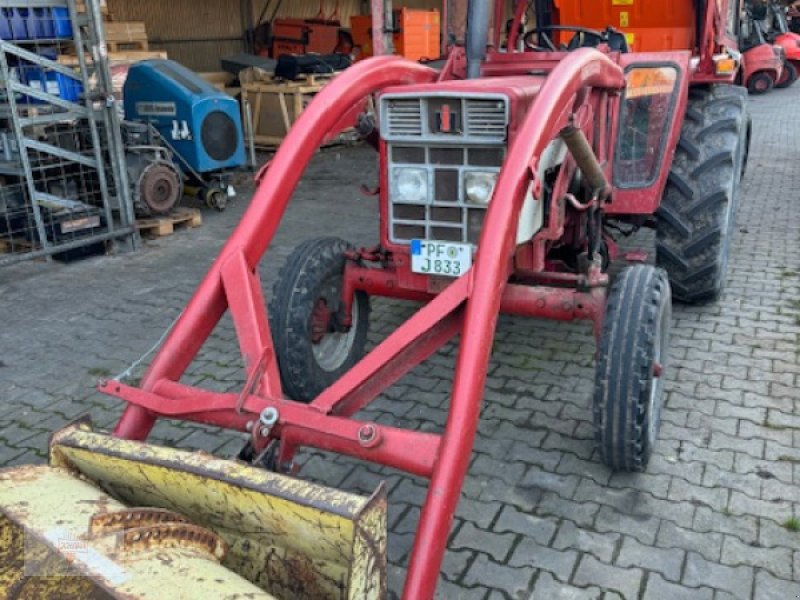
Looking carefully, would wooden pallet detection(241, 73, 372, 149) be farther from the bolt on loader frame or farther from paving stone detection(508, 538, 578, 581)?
paving stone detection(508, 538, 578, 581)

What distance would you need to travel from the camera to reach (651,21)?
15.7ft

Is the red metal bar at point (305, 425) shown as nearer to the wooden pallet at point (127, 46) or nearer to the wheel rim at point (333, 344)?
the wheel rim at point (333, 344)

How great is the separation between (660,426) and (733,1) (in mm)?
4008

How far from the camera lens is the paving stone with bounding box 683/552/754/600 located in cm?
251

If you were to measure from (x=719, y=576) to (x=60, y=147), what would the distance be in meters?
6.12

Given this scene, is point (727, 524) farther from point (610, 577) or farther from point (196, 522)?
point (196, 522)

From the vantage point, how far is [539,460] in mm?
3277

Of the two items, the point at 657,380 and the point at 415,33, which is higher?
the point at 415,33

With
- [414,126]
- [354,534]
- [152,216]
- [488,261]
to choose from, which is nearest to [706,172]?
[414,126]

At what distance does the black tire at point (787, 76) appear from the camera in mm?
17234

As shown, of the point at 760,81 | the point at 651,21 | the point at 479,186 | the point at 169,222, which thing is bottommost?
the point at 169,222

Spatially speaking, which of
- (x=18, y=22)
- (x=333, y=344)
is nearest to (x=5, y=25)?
(x=18, y=22)

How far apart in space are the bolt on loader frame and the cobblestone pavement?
29cm

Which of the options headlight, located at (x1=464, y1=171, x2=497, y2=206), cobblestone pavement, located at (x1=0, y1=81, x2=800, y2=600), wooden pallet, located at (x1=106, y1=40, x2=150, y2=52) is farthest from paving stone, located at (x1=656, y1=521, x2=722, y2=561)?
wooden pallet, located at (x1=106, y1=40, x2=150, y2=52)
